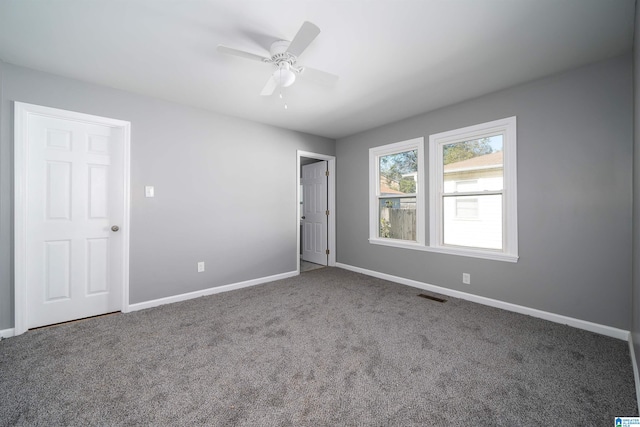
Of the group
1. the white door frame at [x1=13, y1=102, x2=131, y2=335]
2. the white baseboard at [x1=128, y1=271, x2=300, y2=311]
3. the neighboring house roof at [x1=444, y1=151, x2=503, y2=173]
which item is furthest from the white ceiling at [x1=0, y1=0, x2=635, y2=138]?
the white baseboard at [x1=128, y1=271, x2=300, y2=311]

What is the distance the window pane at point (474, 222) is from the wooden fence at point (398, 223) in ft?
1.68

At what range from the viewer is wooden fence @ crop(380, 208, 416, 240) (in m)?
3.94

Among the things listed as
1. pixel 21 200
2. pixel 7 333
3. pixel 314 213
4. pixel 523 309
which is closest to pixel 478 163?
pixel 523 309

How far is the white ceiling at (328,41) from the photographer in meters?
1.74

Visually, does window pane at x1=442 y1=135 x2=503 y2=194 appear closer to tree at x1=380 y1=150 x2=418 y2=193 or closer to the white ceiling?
tree at x1=380 y1=150 x2=418 y2=193

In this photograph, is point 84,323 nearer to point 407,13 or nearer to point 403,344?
point 403,344

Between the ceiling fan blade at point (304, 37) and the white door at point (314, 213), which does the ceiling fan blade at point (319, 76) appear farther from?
the white door at point (314, 213)

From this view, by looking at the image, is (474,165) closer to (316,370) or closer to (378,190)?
(378,190)

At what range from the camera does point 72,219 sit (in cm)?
271

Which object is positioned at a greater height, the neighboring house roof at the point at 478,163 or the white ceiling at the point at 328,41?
the white ceiling at the point at 328,41

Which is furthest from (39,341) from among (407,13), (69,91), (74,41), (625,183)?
(625,183)

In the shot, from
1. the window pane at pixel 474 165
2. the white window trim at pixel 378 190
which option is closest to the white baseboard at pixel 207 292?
the white window trim at pixel 378 190

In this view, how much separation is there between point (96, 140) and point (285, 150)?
7.86ft

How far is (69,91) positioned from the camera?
2.64 m
